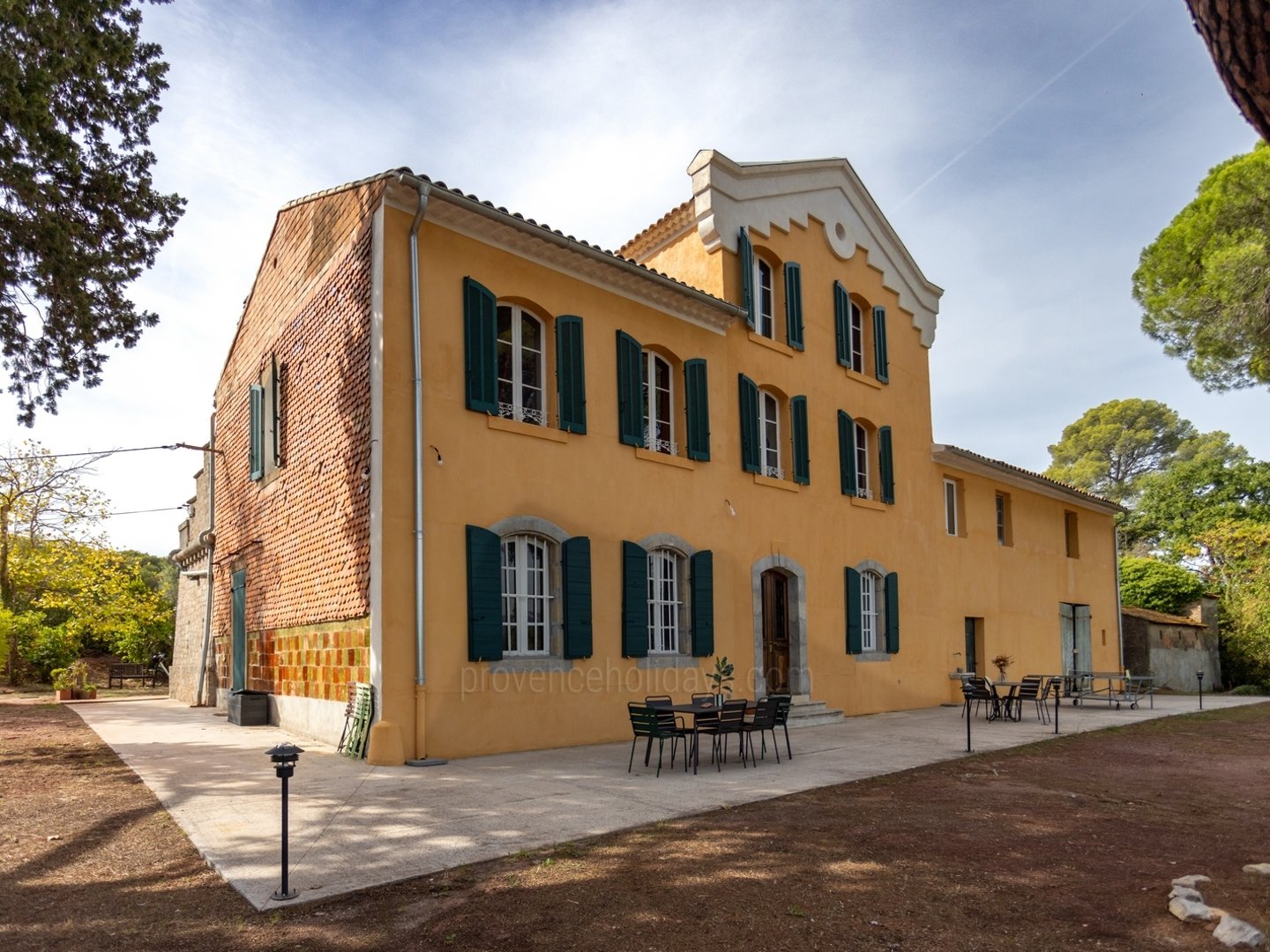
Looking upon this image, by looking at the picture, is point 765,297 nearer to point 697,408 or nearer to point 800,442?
point 800,442

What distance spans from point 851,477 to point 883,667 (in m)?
3.52

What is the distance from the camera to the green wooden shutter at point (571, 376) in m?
11.9

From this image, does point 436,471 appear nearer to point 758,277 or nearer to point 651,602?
point 651,602

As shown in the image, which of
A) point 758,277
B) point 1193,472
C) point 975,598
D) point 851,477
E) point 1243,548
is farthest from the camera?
point 1193,472

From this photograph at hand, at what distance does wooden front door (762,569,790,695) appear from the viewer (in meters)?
15.0

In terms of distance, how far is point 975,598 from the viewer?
65.1ft

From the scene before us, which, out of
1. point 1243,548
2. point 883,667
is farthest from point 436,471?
point 1243,548

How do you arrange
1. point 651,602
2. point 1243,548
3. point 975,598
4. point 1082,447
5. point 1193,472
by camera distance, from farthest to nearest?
point 1082,447, point 1193,472, point 1243,548, point 975,598, point 651,602

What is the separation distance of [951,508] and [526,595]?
1219 centimetres

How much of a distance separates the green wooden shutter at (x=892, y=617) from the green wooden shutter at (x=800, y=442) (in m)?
3.03

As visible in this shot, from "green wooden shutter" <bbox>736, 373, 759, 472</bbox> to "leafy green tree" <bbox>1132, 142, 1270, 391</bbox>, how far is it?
25.6 feet

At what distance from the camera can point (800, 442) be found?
1566cm

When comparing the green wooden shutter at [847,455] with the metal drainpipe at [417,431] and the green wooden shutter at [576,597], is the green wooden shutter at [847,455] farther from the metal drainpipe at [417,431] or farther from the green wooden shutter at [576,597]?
the metal drainpipe at [417,431]

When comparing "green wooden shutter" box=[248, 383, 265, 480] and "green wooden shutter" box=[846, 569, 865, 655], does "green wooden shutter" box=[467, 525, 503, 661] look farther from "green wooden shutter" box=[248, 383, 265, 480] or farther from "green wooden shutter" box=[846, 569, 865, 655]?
"green wooden shutter" box=[846, 569, 865, 655]
